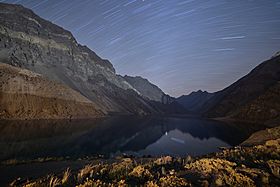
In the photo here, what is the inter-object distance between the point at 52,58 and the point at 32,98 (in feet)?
217

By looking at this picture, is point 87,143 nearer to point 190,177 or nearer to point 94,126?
point 94,126

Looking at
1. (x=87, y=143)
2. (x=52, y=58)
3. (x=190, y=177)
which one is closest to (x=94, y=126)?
(x=87, y=143)

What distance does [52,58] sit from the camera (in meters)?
139

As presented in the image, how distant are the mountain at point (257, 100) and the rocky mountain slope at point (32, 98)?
6915 cm

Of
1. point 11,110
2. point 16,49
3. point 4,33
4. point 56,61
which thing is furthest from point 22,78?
point 56,61

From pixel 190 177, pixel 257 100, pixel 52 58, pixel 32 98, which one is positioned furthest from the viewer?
pixel 52 58

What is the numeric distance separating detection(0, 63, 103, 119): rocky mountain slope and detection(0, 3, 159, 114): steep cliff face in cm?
2209

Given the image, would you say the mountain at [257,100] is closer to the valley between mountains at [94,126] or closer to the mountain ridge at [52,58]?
the valley between mountains at [94,126]

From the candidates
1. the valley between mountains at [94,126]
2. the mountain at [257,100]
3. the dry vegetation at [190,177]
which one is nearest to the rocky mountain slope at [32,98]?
the valley between mountains at [94,126]

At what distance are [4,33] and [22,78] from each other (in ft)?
172

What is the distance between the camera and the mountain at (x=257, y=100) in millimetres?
80606

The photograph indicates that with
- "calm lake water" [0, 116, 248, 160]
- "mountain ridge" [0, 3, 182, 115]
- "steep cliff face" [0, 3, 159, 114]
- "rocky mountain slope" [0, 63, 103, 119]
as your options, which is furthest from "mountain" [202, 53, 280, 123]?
"rocky mountain slope" [0, 63, 103, 119]

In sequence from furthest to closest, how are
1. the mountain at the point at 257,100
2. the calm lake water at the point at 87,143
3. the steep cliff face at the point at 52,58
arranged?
the steep cliff face at the point at 52,58 → the mountain at the point at 257,100 → the calm lake water at the point at 87,143

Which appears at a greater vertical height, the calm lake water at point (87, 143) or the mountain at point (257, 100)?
the mountain at point (257, 100)
